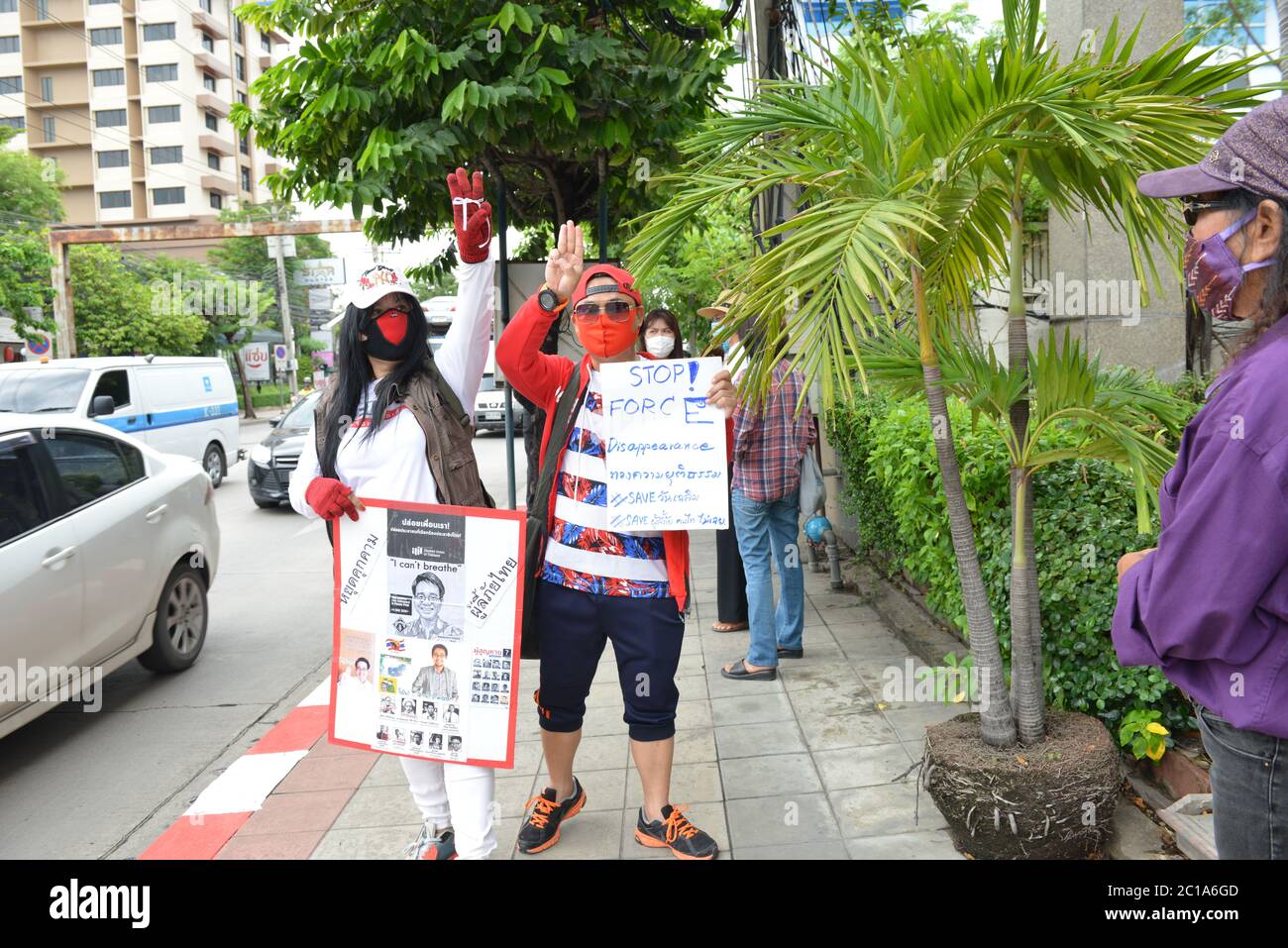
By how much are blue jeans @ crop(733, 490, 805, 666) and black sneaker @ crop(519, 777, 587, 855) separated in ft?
6.49

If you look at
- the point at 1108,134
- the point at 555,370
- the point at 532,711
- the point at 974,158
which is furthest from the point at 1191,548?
the point at 532,711

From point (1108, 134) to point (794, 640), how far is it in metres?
3.84

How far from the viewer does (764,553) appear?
562cm

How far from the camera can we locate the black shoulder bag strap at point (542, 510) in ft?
11.1

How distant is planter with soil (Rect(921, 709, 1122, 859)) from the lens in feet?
10.5

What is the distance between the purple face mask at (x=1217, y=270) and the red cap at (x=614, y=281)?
1.81 metres

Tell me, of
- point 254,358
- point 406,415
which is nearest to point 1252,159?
point 406,415

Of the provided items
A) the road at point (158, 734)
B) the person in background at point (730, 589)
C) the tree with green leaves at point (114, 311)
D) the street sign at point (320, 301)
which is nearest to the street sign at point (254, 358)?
the tree with green leaves at point (114, 311)

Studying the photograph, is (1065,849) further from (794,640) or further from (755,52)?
(755,52)

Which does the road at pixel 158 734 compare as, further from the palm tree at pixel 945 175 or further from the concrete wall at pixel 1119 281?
the concrete wall at pixel 1119 281

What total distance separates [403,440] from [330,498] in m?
0.30

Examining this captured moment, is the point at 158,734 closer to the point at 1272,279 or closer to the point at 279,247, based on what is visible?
the point at 1272,279

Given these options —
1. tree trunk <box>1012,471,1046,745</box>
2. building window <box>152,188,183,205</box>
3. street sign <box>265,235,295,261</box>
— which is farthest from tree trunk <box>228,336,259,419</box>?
tree trunk <box>1012,471,1046,745</box>

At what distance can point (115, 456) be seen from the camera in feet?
20.0
